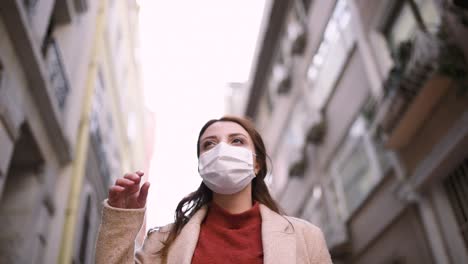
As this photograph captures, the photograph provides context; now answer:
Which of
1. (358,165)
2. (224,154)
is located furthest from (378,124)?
(224,154)

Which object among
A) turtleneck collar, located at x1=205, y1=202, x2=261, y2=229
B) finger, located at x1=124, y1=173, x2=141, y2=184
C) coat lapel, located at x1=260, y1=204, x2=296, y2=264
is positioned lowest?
turtleneck collar, located at x1=205, y1=202, x2=261, y2=229

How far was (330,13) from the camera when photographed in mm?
12641

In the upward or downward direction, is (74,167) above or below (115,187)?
below

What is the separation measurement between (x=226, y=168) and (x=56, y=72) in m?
5.89

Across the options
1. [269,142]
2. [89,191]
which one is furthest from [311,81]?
[89,191]

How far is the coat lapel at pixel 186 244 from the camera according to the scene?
8.34 feet

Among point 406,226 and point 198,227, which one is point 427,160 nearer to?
point 406,226

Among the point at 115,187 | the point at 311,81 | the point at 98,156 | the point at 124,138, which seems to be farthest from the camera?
the point at 124,138

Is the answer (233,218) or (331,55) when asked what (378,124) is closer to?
(331,55)

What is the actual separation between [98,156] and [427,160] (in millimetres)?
7559

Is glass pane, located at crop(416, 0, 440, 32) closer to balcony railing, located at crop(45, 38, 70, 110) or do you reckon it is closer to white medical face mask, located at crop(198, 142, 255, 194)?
white medical face mask, located at crop(198, 142, 255, 194)

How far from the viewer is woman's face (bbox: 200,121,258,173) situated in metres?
3.17

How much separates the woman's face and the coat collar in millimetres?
540

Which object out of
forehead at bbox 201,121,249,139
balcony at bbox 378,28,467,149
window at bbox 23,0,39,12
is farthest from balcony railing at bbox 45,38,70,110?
balcony at bbox 378,28,467,149
